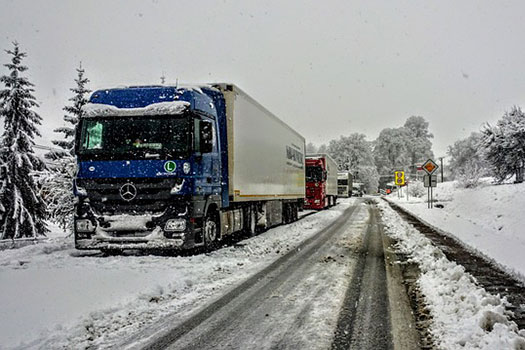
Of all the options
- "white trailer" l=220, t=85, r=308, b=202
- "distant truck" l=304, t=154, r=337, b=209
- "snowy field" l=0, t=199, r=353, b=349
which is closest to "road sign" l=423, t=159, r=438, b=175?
"distant truck" l=304, t=154, r=337, b=209

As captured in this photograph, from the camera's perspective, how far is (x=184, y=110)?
9352 millimetres

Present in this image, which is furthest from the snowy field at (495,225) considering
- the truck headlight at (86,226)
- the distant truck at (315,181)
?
the distant truck at (315,181)

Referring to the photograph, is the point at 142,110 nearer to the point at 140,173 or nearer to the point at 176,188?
the point at 140,173

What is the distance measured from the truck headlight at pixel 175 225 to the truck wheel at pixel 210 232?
88 centimetres

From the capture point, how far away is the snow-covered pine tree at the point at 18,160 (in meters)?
24.9

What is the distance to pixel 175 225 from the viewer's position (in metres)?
9.08

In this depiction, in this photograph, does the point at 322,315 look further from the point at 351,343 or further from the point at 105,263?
the point at 105,263

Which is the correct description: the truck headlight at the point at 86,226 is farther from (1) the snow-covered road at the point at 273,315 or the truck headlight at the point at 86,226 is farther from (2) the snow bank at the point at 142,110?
(1) the snow-covered road at the point at 273,315

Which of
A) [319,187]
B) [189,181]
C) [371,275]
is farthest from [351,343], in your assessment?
[319,187]

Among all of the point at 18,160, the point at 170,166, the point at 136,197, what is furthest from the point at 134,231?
the point at 18,160

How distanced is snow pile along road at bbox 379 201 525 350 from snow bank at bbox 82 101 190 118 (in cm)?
598

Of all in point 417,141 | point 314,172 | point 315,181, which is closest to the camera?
point 314,172

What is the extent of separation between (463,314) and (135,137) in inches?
281

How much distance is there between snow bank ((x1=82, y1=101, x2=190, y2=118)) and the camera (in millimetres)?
9383
